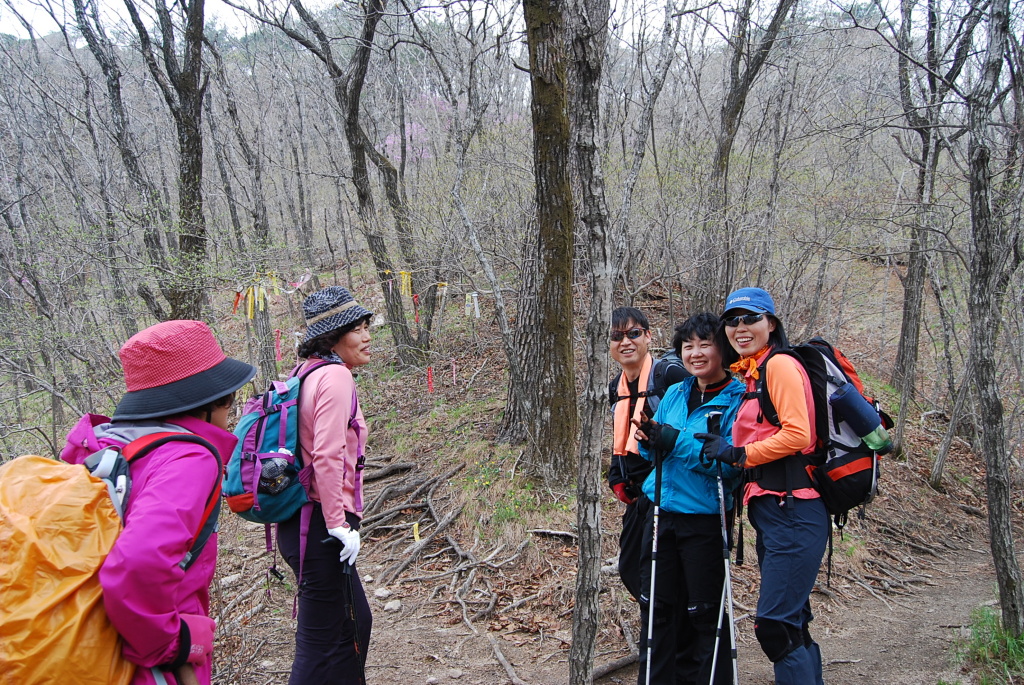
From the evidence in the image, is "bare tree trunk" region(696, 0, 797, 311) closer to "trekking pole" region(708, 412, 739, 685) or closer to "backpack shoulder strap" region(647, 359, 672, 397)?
"backpack shoulder strap" region(647, 359, 672, 397)

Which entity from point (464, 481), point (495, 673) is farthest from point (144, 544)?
point (464, 481)

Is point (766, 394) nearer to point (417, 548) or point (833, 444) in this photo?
point (833, 444)

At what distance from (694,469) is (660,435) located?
26 cm

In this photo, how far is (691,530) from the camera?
294 centimetres

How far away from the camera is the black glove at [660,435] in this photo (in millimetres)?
2908

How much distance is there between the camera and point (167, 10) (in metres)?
8.11

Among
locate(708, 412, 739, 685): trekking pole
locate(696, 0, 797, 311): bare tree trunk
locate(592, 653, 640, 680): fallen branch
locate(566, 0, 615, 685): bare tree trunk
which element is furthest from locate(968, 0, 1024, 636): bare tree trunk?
locate(696, 0, 797, 311): bare tree trunk

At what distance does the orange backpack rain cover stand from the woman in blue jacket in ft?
7.40

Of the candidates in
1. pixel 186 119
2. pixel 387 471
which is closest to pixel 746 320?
pixel 387 471

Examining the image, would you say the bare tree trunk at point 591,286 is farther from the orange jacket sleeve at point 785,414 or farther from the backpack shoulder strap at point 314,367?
the backpack shoulder strap at point 314,367

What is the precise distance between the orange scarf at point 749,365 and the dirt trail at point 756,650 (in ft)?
6.91

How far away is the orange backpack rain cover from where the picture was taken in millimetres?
1428

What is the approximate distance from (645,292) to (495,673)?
9353 mm

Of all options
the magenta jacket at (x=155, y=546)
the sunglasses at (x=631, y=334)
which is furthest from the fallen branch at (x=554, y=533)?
the magenta jacket at (x=155, y=546)
